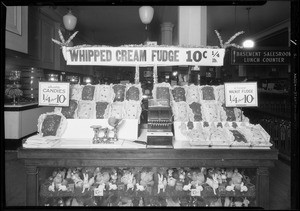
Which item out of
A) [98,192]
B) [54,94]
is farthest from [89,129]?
[98,192]

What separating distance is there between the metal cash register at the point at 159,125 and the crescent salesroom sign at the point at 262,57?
4.24 metres

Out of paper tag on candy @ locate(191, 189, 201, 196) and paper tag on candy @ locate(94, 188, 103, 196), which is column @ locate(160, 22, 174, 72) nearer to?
paper tag on candy @ locate(191, 189, 201, 196)

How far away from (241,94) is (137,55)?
136 cm

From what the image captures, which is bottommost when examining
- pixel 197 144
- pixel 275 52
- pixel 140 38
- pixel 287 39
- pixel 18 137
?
pixel 18 137

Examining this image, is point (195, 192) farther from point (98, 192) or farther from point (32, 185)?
point (32, 185)

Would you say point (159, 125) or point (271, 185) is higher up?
point (159, 125)

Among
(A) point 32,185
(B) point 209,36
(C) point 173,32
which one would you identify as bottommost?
(A) point 32,185

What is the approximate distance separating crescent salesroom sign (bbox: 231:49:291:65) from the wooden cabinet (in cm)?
550

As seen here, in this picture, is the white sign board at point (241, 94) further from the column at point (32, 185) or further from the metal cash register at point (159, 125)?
the column at point (32, 185)

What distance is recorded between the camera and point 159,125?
2.75m

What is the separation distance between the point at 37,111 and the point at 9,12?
3.01m
